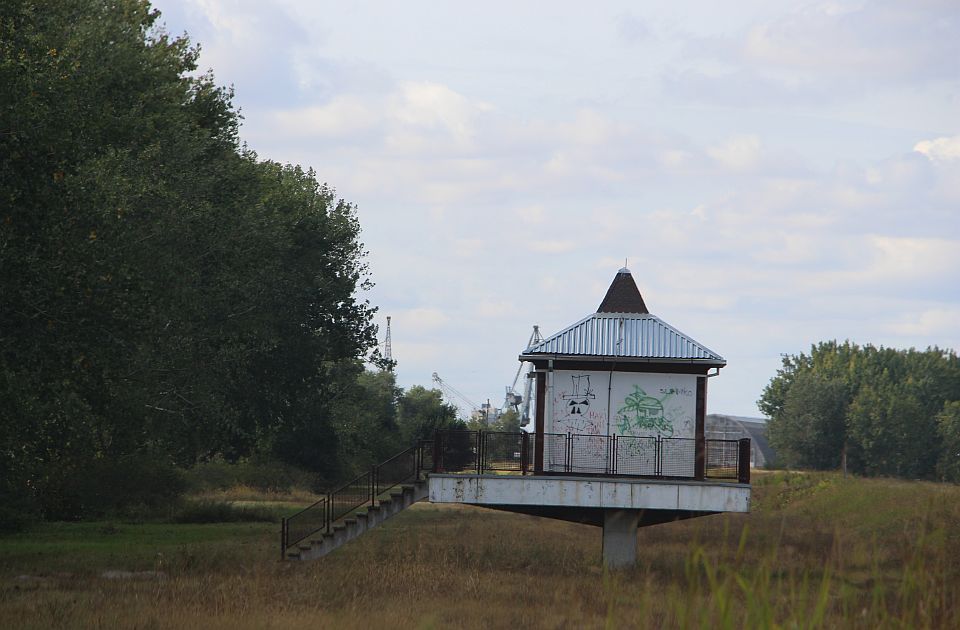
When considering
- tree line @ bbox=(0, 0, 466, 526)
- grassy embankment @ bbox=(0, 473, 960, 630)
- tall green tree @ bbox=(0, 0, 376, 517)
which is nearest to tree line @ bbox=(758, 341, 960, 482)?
tree line @ bbox=(0, 0, 466, 526)

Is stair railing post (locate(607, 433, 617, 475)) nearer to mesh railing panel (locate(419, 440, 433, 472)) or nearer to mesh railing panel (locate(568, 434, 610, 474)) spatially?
mesh railing panel (locate(568, 434, 610, 474))

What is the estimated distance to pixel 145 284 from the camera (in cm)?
2708

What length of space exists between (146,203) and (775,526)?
Answer: 25.3m

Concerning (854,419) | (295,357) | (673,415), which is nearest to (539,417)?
(673,415)

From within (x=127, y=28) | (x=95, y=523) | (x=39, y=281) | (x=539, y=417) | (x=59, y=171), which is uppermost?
(x=127, y=28)

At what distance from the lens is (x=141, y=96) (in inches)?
1512

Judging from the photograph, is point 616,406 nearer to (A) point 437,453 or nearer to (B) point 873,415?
(A) point 437,453

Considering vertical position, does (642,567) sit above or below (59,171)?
below

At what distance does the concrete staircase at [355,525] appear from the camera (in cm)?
3044

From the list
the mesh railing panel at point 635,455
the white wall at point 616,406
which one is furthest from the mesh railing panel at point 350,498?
the mesh railing panel at point 635,455

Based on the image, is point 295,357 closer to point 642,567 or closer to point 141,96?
point 141,96

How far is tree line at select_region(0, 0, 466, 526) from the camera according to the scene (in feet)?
78.7

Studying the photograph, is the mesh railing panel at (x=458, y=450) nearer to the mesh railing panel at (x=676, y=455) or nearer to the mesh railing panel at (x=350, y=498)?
the mesh railing panel at (x=350, y=498)

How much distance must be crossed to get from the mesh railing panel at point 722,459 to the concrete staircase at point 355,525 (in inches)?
289
